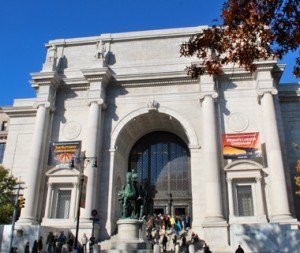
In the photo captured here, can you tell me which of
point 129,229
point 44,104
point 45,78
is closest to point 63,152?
point 44,104

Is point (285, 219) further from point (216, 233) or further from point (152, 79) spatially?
point (152, 79)

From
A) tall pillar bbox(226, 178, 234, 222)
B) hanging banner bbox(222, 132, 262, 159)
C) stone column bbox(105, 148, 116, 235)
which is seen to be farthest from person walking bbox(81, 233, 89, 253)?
hanging banner bbox(222, 132, 262, 159)

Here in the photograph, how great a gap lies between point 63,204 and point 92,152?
481cm

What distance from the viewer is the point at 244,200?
86.6 feet

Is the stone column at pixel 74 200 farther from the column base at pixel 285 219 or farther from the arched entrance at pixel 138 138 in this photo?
the column base at pixel 285 219

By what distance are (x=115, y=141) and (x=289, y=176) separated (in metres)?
13.7

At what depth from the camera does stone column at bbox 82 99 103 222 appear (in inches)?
1041

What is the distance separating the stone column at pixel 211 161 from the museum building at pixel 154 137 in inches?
3.0

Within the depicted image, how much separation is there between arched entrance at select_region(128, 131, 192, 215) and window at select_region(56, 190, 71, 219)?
6.72 meters

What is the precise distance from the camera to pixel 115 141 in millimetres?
29531

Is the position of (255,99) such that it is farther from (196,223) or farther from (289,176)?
(196,223)

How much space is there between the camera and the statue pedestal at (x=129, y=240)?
62.1 feet

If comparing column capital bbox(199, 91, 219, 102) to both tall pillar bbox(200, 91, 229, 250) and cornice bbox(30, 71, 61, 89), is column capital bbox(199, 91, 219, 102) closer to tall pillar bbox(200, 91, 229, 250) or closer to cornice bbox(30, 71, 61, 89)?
tall pillar bbox(200, 91, 229, 250)

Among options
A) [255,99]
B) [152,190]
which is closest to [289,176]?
[255,99]
